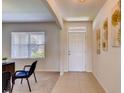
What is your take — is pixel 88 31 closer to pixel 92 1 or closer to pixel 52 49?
pixel 52 49

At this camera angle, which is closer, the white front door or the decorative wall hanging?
the decorative wall hanging

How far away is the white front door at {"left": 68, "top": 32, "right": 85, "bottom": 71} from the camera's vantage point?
9219 mm

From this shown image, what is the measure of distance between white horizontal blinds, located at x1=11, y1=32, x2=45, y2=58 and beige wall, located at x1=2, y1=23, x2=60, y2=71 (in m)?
0.26

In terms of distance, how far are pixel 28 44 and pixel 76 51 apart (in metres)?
2.46

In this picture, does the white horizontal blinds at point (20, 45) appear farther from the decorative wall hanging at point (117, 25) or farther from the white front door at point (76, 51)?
the decorative wall hanging at point (117, 25)

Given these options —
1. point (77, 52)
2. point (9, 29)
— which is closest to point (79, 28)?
point (77, 52)

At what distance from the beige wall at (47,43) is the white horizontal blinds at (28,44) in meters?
0.26

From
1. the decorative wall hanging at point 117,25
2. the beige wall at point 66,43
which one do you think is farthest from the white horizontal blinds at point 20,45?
the decorative wall hanging at point 117,25

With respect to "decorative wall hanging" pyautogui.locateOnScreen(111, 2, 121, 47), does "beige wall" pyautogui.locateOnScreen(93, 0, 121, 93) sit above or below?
below

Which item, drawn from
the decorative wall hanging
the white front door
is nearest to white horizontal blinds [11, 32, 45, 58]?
the white front door

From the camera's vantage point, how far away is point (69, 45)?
9.28m

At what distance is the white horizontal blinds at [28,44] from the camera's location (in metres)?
9.52

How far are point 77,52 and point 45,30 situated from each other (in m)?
1.99

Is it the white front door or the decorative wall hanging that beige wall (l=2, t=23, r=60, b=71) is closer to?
the white front door
